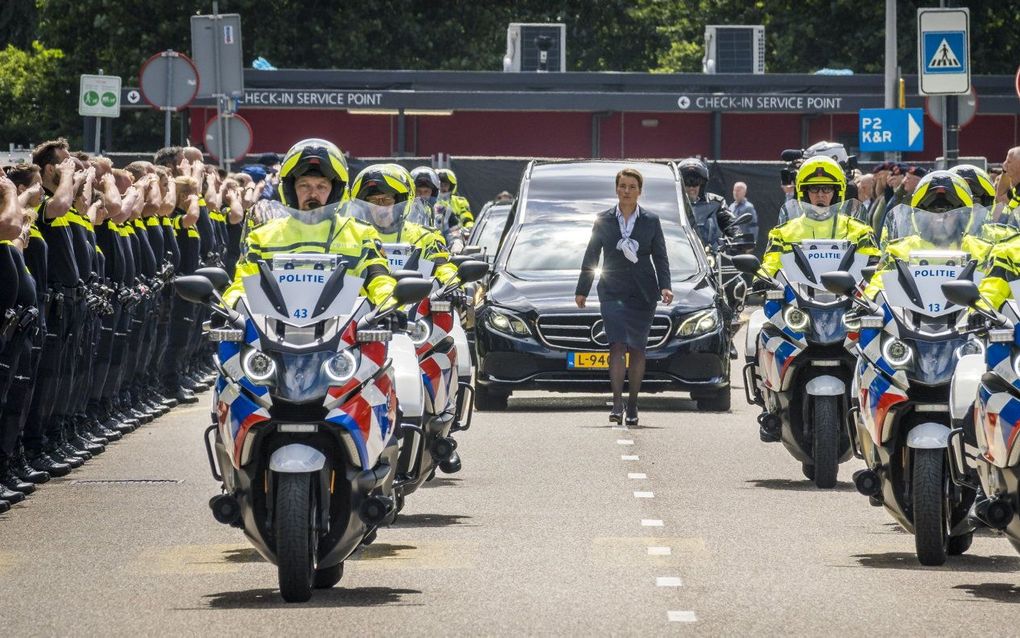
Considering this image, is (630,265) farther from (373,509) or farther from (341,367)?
(341,367)

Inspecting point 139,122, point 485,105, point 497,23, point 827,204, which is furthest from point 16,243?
point 497,23

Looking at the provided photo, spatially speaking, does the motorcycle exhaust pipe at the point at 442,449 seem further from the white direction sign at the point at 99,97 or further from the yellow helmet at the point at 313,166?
the white direction sign at the point at 99,97

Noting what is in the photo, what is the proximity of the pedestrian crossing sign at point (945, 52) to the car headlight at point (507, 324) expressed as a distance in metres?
4.92

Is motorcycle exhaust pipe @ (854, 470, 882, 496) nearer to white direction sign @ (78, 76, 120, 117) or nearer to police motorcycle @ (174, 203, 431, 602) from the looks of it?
police motorcycle @ (174, 203, 431, 602)

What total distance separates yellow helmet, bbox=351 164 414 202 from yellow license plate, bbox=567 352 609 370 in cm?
568

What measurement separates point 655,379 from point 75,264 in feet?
19.7

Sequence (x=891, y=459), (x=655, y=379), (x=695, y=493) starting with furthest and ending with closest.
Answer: (x=655, y=379) → (x=695, y=493) → (x=891, y=459)

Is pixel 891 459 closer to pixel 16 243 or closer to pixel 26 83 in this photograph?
pixel 16 243

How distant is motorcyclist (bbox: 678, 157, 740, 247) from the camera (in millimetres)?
24125

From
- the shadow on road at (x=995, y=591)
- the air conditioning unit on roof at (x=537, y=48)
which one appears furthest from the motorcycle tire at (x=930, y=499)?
the air conditioning unit on roof at (x=537, y=48)

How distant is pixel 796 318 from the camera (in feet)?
46.5

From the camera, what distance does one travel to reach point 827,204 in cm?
1473

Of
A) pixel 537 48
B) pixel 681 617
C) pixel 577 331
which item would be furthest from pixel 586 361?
pixel 537 48

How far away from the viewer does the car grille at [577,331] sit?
1933 centimetres
